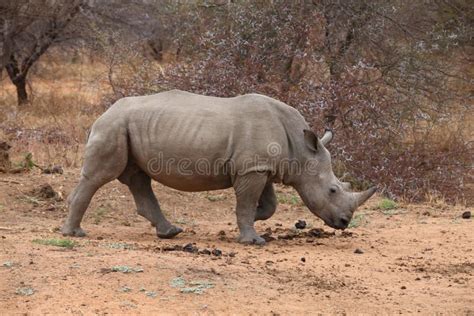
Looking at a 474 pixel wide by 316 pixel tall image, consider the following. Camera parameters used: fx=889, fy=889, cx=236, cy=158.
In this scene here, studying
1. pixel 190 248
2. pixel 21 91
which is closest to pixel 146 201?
pixel 190 248

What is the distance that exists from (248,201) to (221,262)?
4.67ft

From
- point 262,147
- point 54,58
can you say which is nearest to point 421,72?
point 262,147

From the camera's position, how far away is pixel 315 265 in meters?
7.46

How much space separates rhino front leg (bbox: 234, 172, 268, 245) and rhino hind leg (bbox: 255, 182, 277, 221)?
1.29 feet

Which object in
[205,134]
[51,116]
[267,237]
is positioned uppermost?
[205,134]

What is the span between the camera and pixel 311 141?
8602 mm

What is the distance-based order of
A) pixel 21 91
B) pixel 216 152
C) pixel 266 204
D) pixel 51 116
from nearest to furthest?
pixel 216 152, pixel 266 204, pixel 51 116, pixel 21 91

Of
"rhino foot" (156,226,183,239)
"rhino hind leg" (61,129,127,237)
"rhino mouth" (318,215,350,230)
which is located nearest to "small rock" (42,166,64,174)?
"rhino hind leg" (61,129,127,237)

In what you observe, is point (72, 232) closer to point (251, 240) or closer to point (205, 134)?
point (205, 134)

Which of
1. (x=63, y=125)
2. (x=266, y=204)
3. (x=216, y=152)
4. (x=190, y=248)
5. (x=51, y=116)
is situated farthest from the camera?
(x=51, y=116)

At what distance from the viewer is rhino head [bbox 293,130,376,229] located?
863 centimetres

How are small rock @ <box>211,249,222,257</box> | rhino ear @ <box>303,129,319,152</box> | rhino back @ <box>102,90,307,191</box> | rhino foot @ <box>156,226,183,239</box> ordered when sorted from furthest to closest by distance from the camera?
A: 1. rhino foot @ <box>156,226,183,239</box>
2. rhino ear @ <box>303,129,319,152</box>
3. rhino back @ <box>102,90,307,191</box>
4. small rock @ <box>211,249,222,257</box>

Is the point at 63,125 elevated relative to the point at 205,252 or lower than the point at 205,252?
lower

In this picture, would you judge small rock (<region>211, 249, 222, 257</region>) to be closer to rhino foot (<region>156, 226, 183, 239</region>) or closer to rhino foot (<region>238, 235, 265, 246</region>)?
rhino foot (<region>238, 235, 265, 246</region>)
